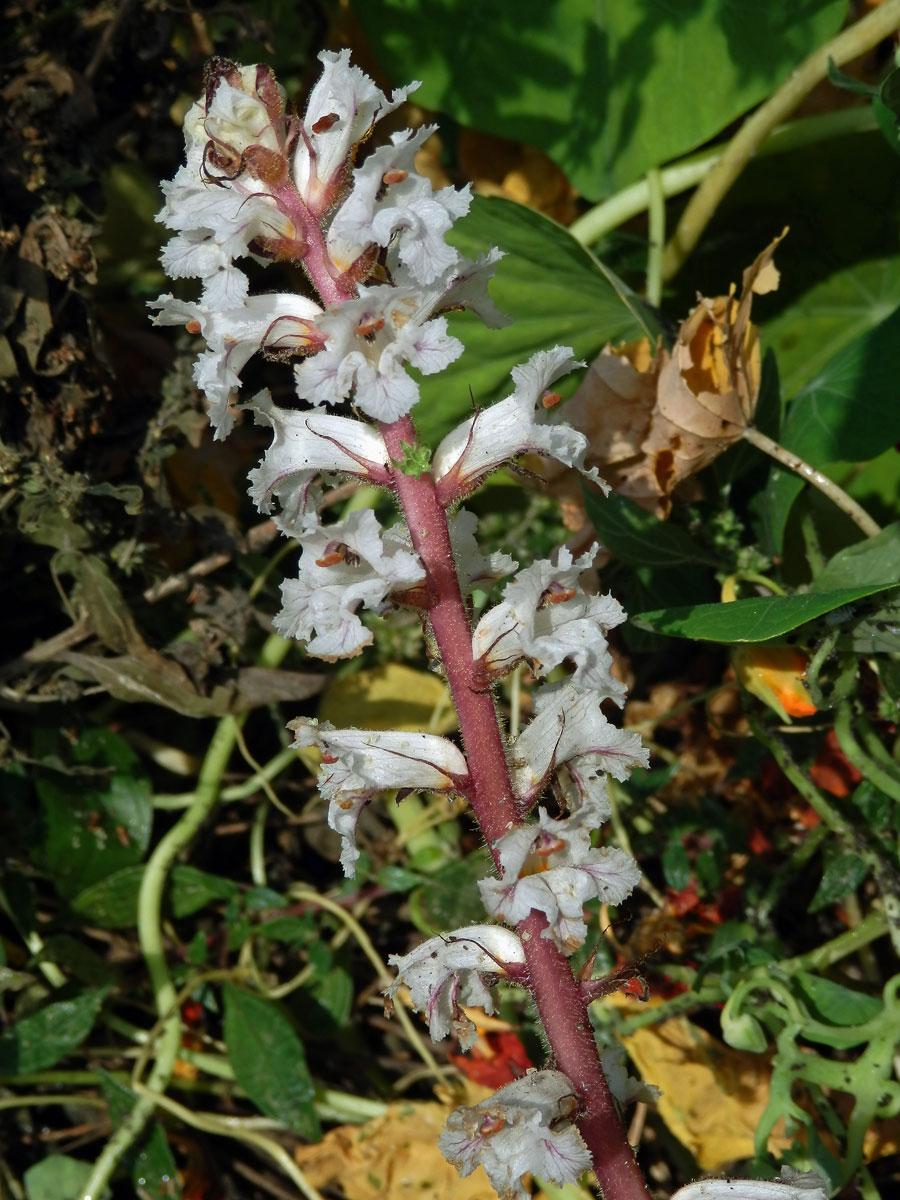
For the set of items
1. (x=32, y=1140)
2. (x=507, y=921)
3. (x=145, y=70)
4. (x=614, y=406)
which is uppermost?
(x=145, y=70)

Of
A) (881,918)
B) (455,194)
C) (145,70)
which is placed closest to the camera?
(455,194)

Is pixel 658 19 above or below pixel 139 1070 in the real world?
above

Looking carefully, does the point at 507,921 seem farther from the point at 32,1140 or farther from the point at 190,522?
the point at 32,1140

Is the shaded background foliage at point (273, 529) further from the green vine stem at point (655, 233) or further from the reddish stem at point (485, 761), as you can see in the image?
the reddish stem at point (485, 761)

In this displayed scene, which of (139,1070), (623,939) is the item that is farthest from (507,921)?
(139,1070)

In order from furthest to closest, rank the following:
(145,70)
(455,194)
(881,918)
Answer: (145,70) → (881,918) → (455,194)

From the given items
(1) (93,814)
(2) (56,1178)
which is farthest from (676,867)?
(2) (56,1178)
